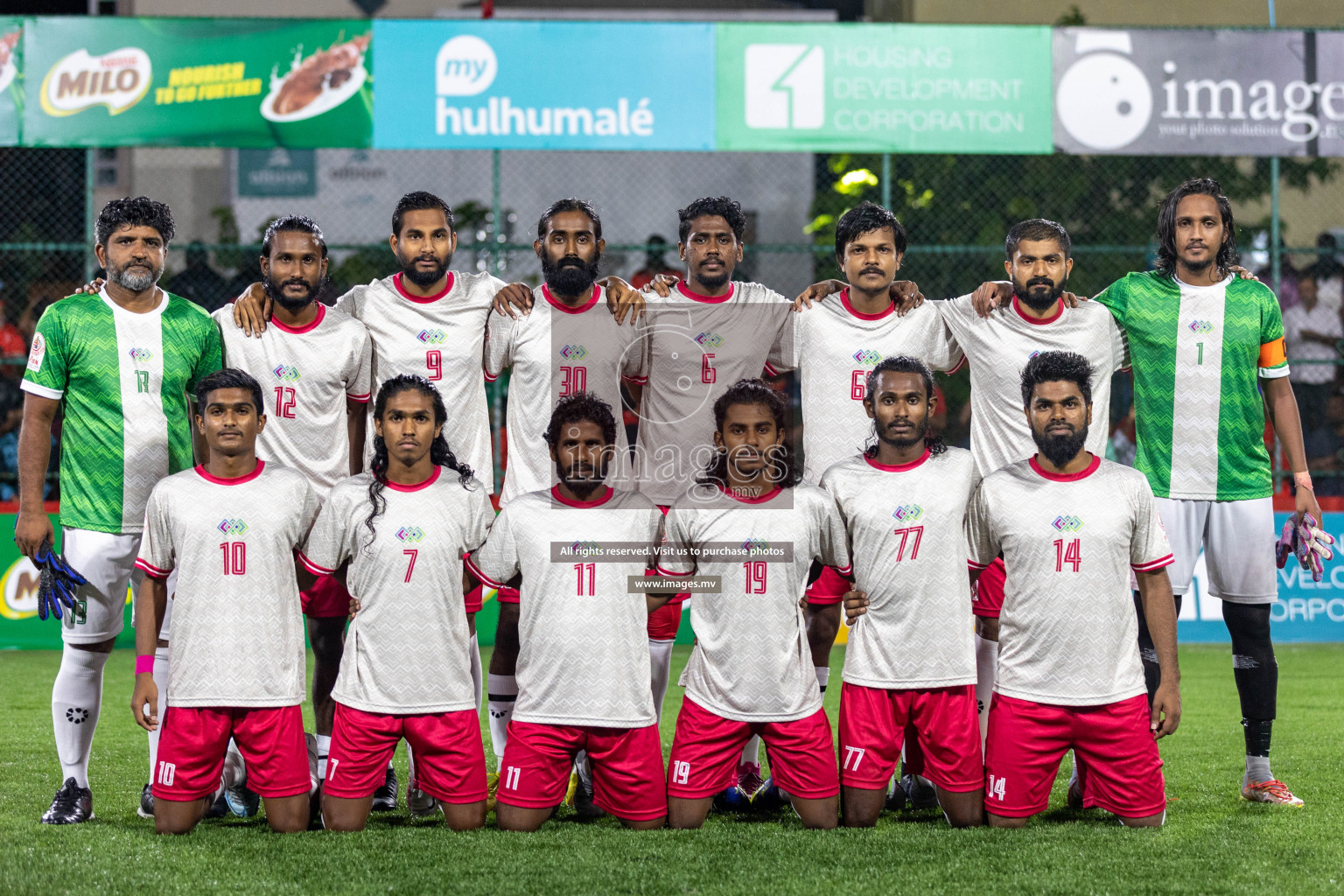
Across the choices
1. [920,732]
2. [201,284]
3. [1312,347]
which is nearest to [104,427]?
[920,732]

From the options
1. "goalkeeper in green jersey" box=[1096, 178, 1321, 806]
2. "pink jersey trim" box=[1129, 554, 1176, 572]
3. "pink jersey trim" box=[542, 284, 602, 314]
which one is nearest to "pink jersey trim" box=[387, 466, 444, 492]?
"pink jersey trim" box=[542, 284, 602, 314]

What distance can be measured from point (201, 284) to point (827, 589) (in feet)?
25.0

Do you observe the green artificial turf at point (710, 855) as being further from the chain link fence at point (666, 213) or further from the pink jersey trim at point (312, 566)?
the chain link fence at point (666, 213)

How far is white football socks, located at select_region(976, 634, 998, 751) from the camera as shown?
510cm

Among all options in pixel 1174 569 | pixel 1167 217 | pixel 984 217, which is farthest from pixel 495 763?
pixel 984 217

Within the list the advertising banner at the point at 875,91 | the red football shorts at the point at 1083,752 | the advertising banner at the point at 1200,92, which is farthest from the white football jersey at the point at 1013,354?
the advertising banner at the point at 1200,92

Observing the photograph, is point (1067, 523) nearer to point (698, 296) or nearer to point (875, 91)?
point (698, 296)

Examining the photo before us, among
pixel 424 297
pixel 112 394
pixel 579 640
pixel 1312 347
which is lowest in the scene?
pixel 579 640

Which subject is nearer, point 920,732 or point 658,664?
point 920,732

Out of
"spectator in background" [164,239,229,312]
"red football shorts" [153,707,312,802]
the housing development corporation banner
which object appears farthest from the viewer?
"spectator in background" [164,239,229,312]

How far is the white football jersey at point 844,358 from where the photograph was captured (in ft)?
17.0

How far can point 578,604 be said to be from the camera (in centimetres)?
459

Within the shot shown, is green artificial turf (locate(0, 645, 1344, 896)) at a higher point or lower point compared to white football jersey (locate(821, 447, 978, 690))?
lower

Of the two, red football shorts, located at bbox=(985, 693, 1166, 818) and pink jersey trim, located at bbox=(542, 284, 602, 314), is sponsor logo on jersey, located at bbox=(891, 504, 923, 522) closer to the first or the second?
red football shorts, located at bbox=(985, 693, 1166, 818)
